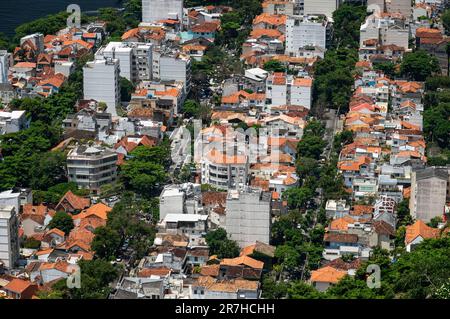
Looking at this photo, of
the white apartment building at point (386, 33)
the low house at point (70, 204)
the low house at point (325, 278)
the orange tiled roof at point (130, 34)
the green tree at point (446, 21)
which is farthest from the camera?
the green tree at point (446, 21)

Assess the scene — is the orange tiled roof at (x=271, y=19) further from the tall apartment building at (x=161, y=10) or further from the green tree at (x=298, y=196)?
the green tree at (x=298, y=196)

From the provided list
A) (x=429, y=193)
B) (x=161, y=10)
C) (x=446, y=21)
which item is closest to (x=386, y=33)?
(x=446, y=21)

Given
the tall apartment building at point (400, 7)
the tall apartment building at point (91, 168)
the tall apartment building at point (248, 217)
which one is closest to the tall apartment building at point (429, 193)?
the tall apartment building at point (248, 217)

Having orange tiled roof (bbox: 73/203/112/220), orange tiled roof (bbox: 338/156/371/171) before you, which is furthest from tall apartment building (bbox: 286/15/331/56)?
orange tiled roof (bbox: 73/203/112/220)

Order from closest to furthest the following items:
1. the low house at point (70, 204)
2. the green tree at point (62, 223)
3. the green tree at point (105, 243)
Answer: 1. the green tree at point (105, 243)
2. the green tree at point (62, 223)
3. the low house at point (70, 204)
